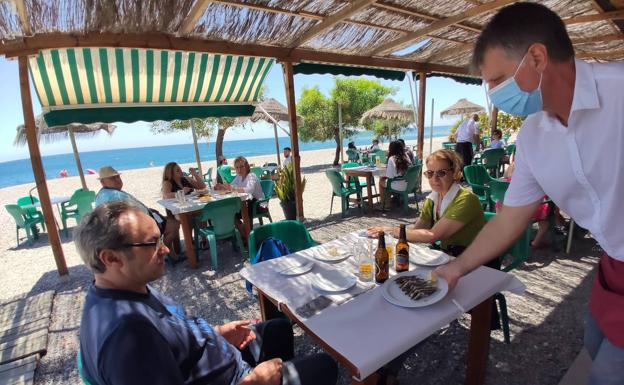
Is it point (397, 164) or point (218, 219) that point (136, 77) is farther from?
point (397, 164)

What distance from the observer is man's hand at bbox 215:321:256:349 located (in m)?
1.79

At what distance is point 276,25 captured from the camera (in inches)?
168

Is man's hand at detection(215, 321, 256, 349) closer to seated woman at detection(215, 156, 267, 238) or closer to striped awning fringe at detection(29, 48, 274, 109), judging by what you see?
seated woman at detection(215, 156, 267, 238)

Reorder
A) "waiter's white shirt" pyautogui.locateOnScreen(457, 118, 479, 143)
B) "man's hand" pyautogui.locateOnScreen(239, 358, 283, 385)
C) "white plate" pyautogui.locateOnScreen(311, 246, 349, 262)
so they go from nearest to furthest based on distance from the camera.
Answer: "man's hand" pyautogui.locateOnScreen(239, 358, 283, 385)
"white plate" pyautogui.locateOnScreen(311, 246, 349, 262)
"waiter's white shirt" pyautogui.locateOnScreen(457, 118, 479, 143)

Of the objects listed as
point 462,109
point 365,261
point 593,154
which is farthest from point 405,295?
point 462,109

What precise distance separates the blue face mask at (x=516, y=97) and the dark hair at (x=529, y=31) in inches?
2.3

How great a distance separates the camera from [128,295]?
122 centimetres

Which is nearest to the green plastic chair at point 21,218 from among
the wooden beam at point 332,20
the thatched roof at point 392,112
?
the wooden beam at point 332,20

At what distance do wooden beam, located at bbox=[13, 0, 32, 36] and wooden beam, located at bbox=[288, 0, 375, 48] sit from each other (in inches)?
120

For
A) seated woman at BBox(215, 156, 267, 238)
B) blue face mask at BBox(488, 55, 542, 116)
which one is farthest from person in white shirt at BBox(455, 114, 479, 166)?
blue face mask at BBox(488, 55, 542, 116)

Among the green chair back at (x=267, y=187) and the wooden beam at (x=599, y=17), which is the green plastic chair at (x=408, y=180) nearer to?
the green chair back at (x=267, y=187)

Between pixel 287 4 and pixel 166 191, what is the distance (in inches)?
130

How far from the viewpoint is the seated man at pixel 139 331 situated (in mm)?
1036

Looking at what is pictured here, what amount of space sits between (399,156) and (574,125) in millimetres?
5168
